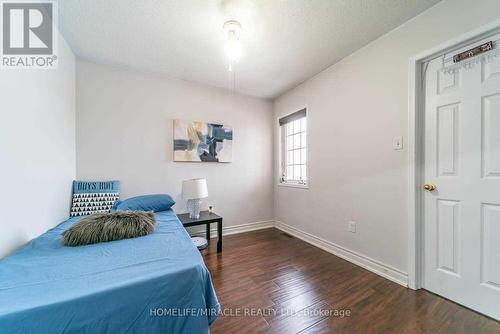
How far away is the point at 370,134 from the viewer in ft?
6.63

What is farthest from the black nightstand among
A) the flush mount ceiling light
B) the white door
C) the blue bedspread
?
the white door

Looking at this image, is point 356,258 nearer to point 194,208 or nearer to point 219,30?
point 194,208

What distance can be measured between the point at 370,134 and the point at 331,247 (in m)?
1.44

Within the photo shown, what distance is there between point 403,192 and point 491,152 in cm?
60

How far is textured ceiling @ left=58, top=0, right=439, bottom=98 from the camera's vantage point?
5.15 ft

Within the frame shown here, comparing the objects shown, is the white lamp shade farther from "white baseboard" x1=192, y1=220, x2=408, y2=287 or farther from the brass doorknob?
the brass doorknob

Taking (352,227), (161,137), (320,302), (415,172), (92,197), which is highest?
(161,137)

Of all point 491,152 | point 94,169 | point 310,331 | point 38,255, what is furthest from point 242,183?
point 491,152

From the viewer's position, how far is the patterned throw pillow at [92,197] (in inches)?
83.2

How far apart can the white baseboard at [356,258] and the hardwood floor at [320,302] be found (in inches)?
2.7

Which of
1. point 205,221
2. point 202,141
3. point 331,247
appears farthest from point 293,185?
point 202,141

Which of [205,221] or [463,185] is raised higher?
[463,185]

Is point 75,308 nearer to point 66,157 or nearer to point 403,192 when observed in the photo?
point 66,157

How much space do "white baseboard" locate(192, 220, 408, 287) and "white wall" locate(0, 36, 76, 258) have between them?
165 cm
